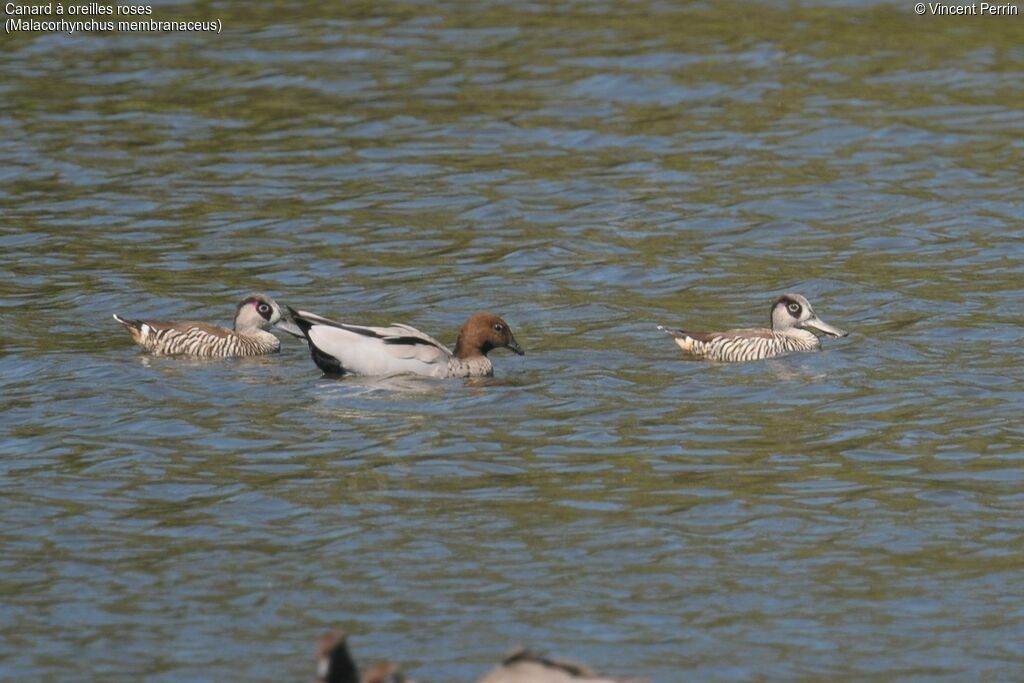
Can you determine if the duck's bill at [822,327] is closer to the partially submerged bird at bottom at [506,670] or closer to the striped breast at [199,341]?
the striped breast at [199,341]

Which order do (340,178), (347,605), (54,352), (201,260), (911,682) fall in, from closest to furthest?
1. (911,682)
2. (347,605)
3. (54,352)
4. (201,260)
5. (340,178)

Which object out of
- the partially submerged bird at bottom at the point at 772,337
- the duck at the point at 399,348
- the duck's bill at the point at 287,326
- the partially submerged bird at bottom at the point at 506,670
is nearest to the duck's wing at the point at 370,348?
the duck at the point at 399,348

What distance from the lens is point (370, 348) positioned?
14.9 metres

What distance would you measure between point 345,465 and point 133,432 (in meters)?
1.67

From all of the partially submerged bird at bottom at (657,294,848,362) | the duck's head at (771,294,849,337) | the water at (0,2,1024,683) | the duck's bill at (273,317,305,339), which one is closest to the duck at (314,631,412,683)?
the water at (0,2,1024,683)

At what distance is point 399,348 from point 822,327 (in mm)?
3314

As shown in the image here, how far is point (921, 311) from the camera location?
53.2 ft

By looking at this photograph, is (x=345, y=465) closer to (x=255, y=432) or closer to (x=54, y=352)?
(x=255, y=432)

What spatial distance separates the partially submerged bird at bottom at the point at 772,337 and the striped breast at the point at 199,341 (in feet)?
10.5

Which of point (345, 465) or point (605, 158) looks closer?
point (345, 465)

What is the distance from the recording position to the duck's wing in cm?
1481

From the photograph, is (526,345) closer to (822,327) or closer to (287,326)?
(287,326)

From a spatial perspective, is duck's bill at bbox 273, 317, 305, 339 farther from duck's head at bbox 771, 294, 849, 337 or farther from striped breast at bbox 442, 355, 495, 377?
duck's head at bbox 771, 294, 849, 337

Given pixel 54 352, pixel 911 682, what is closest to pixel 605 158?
pixel 54 352
